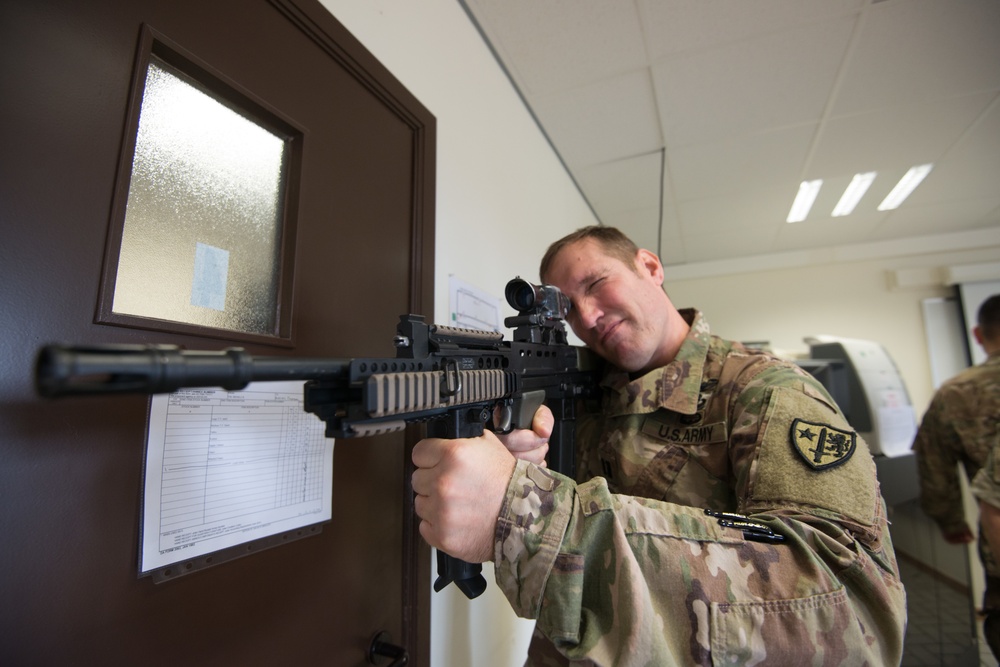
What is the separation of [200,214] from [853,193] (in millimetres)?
3961

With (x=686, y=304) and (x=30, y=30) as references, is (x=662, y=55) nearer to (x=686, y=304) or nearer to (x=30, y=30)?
(x=30, y=30)

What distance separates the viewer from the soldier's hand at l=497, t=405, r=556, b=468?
85 centimetres

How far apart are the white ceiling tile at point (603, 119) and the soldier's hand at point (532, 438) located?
1.67 meters

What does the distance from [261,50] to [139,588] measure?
823mm

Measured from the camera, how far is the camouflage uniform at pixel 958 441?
179 centimetres

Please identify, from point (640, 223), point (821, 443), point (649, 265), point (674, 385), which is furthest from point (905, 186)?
point (821, 443)

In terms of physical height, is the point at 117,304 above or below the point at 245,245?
below

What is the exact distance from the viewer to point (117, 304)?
521 millimetres

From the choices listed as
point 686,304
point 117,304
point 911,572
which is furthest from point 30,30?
point 686,304

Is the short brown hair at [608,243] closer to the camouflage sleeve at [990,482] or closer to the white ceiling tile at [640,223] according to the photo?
the camouflage sleeve at [990,482]

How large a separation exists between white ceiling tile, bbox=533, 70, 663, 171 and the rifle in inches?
53.7

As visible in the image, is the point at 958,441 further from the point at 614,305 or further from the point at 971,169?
the point at 614,305

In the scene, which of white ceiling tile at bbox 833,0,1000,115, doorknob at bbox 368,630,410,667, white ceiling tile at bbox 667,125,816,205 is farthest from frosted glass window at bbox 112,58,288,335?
white ceiling tile at bbox 667,125,816,205

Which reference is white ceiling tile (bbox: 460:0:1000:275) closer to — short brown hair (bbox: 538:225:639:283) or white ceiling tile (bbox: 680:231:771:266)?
white ceiling tile (bbox: 680:231:771:266)
